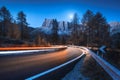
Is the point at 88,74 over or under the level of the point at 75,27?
under

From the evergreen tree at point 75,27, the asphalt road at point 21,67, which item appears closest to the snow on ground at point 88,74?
the asphalt road at point 21,67

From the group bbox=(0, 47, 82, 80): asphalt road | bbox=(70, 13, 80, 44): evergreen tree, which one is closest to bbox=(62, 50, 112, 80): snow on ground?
bbox=(0, 47, 82, 80): asphalt road

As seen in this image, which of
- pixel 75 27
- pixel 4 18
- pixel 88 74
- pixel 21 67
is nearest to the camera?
pixel 21 67

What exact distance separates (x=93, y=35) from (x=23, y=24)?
112ft

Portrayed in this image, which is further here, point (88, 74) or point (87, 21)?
point (87, 21)

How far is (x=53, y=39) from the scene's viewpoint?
422 ft

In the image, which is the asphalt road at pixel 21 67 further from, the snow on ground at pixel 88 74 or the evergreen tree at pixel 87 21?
the evergreen tree at pixel 87 21

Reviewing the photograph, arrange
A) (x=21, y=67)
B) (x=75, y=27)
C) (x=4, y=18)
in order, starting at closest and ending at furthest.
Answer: (x=21, y=67) → (x=4, y=18) → (x=75, y=27)

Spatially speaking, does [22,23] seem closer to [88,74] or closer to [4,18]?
[4,18]

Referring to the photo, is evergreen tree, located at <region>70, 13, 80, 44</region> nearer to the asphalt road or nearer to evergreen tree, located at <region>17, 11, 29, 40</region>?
evergreen tree, located at <region>17, 11, 29, 40</region>

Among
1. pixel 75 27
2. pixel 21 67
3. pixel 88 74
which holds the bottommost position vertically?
pixel 88 74

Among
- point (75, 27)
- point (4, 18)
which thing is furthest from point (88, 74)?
point (75, 27)

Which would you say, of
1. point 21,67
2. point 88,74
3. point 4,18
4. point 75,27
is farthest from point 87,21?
point 21,67

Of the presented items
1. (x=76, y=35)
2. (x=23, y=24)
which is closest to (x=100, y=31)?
(x=76, y=35)
